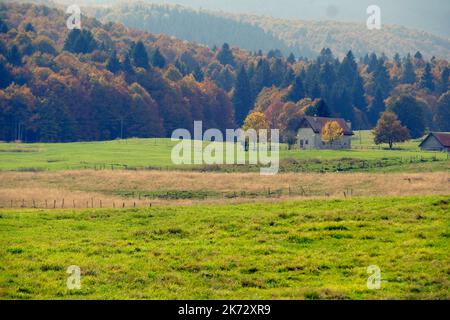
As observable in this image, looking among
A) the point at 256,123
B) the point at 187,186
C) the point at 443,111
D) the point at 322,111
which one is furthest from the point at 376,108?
the point at 187,186

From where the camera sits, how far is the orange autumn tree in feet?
385

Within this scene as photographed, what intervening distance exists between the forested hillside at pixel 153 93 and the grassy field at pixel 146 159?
21415mm

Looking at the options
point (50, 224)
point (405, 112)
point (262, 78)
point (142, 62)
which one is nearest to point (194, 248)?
point (50, 224)

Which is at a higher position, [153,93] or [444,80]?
[444,80]

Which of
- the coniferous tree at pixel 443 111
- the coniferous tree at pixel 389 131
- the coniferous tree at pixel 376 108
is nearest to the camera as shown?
the coniferous tree at pixel 389 131

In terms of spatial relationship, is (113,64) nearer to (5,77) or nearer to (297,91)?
(5,77)

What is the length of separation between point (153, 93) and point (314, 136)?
47522 millimetres

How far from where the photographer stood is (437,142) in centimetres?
11344

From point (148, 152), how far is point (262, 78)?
8875cm

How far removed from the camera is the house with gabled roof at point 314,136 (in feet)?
395

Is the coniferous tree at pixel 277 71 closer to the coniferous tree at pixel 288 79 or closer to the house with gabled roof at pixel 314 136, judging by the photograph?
the coniferous tree at pixel 288 79

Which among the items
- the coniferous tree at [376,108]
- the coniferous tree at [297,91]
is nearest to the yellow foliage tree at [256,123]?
the coniferous tree at [297,91]

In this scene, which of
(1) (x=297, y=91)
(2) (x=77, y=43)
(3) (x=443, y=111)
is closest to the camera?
(1) (x=297, y=91)

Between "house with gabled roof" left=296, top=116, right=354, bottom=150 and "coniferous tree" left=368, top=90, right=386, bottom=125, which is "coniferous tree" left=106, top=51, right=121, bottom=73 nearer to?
"house with gabled roof" left=296, top=116, right=354, bottom=150
